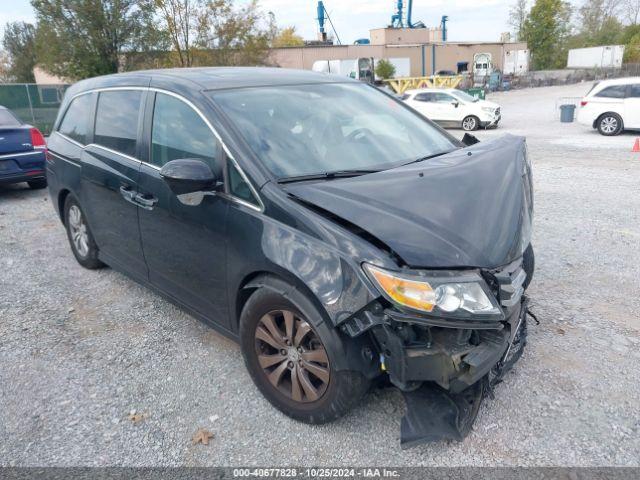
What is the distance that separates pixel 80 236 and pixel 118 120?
1.53 metres

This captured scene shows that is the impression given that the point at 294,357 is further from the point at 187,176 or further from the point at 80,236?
the point at 80,236

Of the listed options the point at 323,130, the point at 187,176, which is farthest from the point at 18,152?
the point at 323,130

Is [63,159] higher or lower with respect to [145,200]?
higher

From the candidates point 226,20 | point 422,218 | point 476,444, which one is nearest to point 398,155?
point 422,218

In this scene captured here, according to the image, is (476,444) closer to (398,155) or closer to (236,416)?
(236,416)

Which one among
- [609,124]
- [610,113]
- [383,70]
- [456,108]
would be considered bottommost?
[609,124]

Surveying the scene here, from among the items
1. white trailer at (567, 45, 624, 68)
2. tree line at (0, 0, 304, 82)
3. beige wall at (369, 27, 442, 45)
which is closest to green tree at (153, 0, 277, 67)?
tree line at (0, 0, 304, 82)

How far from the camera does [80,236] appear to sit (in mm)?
5117

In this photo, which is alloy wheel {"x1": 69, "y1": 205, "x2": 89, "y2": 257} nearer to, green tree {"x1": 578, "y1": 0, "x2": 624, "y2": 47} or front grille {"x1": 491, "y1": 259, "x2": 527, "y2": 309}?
front grille {"x1": 491, "y1": 259, "x2": 527, "y2": 309}

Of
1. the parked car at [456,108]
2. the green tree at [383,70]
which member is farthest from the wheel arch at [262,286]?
the green tree at [383,70]

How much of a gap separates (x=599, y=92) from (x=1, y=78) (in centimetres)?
5489

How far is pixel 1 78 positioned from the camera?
52.2 meters

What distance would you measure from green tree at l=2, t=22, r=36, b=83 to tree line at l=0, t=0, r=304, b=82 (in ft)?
82.4

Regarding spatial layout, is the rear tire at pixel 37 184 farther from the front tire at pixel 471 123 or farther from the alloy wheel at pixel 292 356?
the front tire at pixel 471 123
